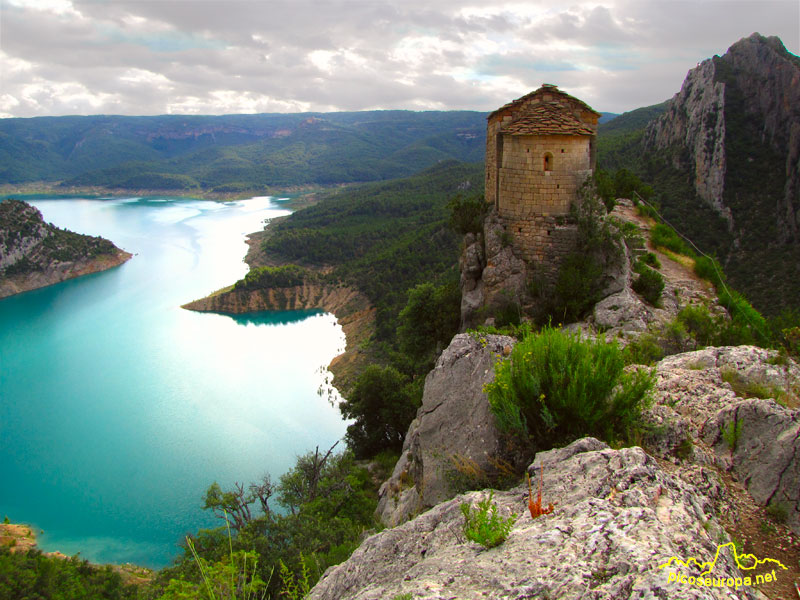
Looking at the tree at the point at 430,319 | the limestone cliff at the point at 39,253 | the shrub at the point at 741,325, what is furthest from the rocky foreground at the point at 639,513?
the limestone cliff at the point at 39,253

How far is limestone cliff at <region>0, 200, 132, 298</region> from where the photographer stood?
67.6 m

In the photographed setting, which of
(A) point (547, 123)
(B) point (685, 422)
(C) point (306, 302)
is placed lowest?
(C) point (306, 302)

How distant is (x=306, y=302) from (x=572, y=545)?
56.7m

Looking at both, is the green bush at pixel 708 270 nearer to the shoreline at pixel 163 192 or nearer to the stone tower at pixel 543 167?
the stone tower at pixel 543 167

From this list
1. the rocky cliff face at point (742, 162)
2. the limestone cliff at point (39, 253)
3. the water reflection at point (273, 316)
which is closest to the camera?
the rocky cliff face at point (742, 162)

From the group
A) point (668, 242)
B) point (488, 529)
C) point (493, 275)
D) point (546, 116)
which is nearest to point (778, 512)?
point (488, 529)

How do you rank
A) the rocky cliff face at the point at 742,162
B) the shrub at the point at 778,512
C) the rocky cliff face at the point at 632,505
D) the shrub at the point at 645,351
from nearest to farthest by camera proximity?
the rocky cliff face at the point at 632,505
the shrub at the point at 778,512
the shrub at the point at 645,351
the rocky cliff face at the point at 742,162

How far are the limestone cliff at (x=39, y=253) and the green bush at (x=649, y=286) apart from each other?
78051 millimetres

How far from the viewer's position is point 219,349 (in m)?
45.0

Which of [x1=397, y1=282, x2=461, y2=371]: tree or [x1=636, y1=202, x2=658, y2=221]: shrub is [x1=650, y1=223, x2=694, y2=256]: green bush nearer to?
[x1=636, y1=202, x2=658, y2=221]: shrub

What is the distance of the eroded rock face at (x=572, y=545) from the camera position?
320cm

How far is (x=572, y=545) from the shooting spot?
3.54m

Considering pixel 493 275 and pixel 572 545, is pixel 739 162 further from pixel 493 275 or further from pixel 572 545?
pixel 572 545

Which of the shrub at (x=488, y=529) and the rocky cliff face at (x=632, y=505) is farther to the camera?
the shrub at (x=488, y=529)
